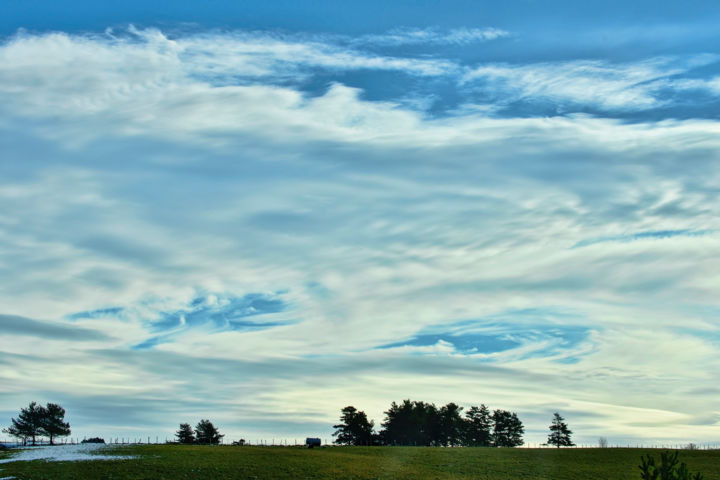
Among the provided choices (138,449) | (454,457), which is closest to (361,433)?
(454,457)

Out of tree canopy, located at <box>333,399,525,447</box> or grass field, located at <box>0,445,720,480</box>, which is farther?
tree canopy, located at <box>333,399,525,447</box>

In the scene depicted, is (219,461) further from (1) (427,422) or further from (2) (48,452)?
(1) (427,422)

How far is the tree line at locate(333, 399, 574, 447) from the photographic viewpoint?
5704 inches

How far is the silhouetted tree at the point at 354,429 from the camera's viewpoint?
5679 inches

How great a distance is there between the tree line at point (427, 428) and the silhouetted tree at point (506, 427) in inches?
9.4

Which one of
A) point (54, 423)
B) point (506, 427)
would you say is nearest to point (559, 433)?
point (506, 427)

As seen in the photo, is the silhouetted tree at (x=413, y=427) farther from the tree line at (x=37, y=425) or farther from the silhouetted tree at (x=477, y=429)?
the tree line at (x=37, y=425)

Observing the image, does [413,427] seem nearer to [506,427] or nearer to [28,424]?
[506,427]

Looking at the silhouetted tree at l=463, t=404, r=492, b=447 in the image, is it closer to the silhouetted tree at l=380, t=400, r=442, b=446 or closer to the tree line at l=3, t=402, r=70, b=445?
the silhouetted tree at l=380, t=400, r=442, b=446

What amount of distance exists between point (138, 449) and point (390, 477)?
113ft

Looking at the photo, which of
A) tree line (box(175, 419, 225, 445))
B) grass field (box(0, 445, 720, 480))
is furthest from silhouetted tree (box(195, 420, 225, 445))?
grass field (box(0, 445, 720, 480))

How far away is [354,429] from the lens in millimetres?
144125

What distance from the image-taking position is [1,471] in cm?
6012

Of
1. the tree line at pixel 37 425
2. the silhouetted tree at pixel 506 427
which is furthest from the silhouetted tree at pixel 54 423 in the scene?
the silhouetted tree at pixel 506 427
